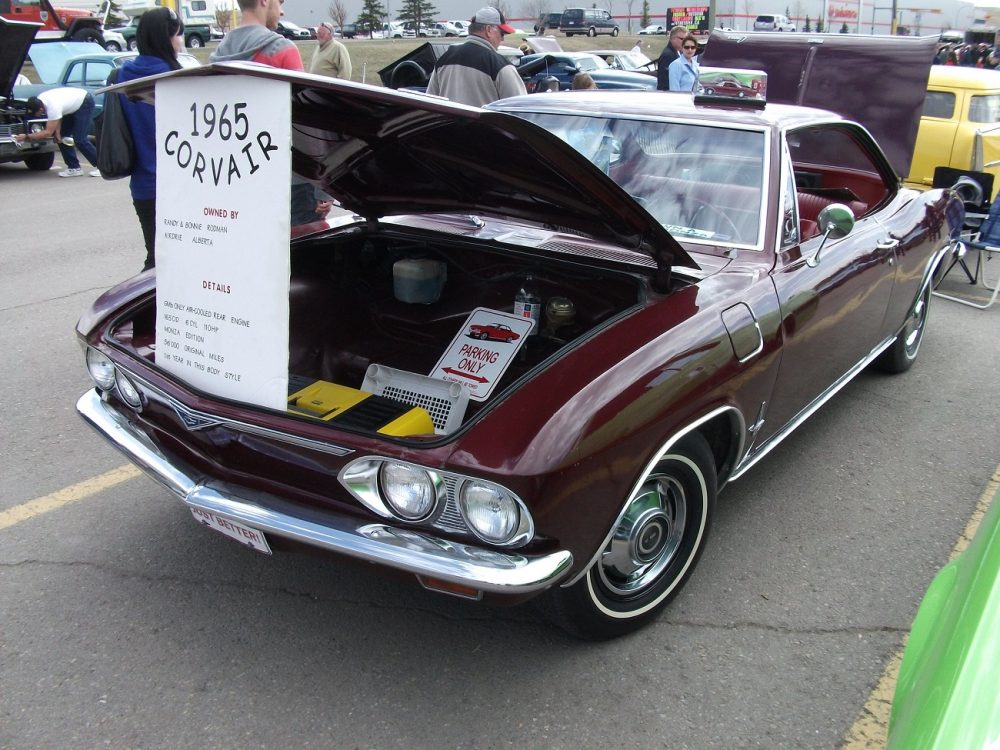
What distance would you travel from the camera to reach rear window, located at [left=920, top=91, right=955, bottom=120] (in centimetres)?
854

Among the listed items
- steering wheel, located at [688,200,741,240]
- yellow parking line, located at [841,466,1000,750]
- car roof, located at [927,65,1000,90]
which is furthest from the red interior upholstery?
car roof, located at [927,65,1000,90]

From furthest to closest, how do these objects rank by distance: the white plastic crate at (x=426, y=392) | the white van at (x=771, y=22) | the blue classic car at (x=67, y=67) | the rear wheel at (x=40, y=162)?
the white van at (x=771, y=22), the blue classic car at (x=67, y=67), the rear wheel at (x=40, y=162), the white plastic crate at (x=426, y=392)

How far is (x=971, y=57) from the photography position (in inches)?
928

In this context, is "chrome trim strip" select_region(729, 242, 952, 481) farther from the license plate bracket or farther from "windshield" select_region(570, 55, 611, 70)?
"windshield" select_region(570, 55, 611, 70)

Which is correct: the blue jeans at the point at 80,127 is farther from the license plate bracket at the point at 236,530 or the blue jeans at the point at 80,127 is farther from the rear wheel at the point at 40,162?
the license plate bracket at the point at 236,530

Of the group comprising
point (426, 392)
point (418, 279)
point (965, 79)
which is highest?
point (965, 79)

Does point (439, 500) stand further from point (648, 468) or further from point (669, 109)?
point (669, 109)

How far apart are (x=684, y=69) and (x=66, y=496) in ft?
27.0

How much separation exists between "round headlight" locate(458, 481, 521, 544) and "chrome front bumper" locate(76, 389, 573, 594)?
49mm

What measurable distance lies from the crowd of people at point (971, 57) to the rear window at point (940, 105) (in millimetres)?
15797

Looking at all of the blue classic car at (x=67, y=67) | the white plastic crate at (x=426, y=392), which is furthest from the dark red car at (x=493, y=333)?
the blue classic car at (x=67, y=67)

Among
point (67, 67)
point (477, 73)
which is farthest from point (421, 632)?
point (67, 67)

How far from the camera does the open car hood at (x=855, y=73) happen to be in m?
6.46

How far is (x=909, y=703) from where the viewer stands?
61.1 inches
